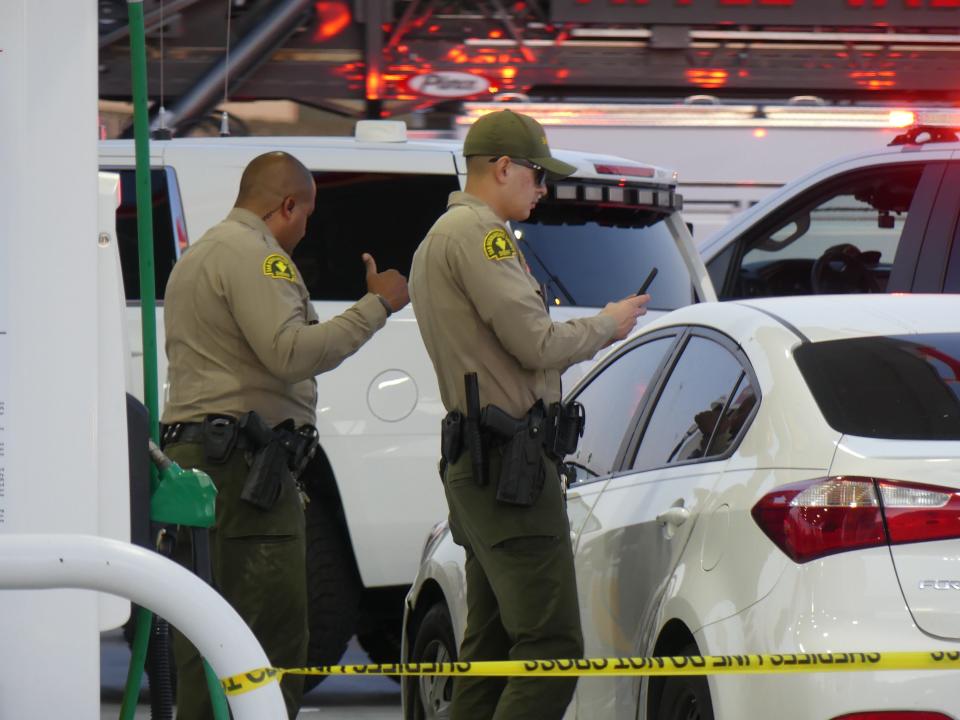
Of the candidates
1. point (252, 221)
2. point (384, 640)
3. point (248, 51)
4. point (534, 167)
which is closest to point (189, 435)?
point (252, 221)

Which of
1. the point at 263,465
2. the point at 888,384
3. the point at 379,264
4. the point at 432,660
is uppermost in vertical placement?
the point at 888,384

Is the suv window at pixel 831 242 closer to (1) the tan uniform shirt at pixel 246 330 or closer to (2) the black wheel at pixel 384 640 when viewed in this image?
(2) the black wheel at pixel 384 640

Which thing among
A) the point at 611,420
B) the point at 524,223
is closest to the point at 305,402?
the point at 611,420

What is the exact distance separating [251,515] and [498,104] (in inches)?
290

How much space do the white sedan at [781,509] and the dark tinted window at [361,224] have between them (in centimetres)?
198

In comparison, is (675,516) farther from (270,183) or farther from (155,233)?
(155,233)

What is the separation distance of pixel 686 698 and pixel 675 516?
1.32ft

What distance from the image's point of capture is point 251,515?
4355 mm

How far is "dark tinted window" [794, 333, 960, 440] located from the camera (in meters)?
3.38

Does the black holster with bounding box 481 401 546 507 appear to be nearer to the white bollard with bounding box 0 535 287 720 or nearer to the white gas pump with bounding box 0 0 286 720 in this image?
the white gas pump with bounding box 0 0 286 720

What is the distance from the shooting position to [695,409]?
4.11 m

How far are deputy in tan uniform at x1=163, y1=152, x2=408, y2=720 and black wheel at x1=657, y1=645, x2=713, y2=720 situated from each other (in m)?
1.14

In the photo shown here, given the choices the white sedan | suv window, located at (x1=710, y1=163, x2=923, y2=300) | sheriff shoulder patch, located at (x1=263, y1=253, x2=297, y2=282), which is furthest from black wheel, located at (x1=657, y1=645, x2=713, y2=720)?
suv window, located at (x1=710, y1=163, x2=923, y2=300)

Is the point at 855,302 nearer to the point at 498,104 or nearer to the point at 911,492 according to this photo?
the point at 911,492
